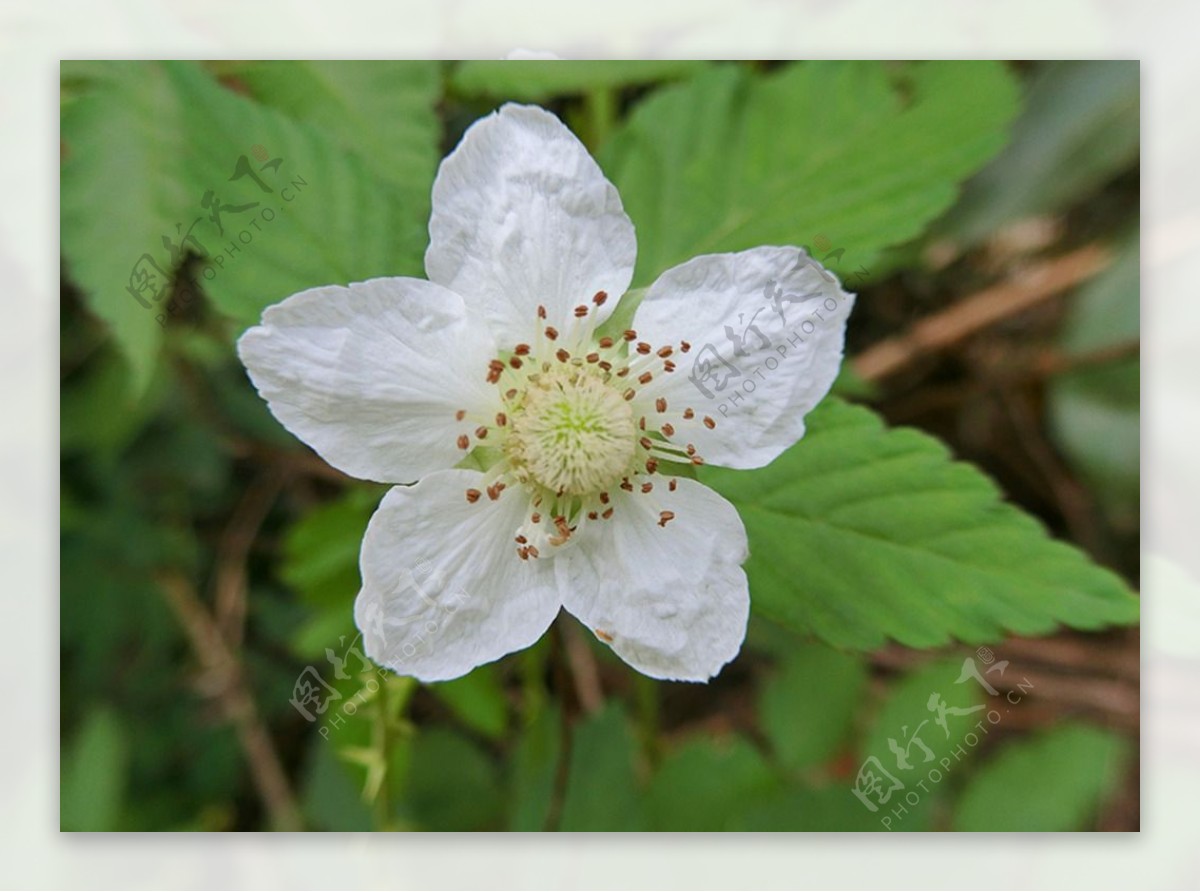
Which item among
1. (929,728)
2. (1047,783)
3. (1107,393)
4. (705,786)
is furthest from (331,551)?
(1107,393)

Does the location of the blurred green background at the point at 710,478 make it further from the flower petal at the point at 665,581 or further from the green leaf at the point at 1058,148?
the flower petal at the point at 665,581

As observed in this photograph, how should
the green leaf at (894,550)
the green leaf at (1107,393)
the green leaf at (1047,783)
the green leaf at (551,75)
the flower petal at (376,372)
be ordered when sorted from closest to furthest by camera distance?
1. the flower petal at (376,372)
2. the green leaf at (894,550)
3. the green leaf at (551,75)
4. the green leaf at (1047,783)
5. the green leaf at (1107,393)

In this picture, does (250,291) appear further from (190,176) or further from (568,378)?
(568,378)

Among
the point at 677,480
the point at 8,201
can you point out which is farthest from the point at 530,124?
the point at 8,201

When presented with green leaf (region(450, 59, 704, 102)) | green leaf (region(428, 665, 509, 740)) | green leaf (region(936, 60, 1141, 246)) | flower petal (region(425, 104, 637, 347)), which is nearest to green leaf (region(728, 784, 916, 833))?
green leaf (region(428, 665, 509, 740))

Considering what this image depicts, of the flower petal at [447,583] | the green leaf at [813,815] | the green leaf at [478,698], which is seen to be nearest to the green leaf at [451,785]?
the green leaf at [478,698]

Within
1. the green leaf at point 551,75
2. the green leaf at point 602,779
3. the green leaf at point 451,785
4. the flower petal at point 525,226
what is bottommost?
the green leaf at point 451,785

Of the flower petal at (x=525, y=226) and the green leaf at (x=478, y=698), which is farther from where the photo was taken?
the green leaf at (x=478, y=698)
